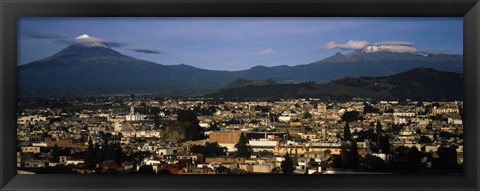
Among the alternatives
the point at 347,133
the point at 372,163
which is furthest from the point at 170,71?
the point at 372,163

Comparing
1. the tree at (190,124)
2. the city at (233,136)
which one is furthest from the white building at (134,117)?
the tree at (190,124)

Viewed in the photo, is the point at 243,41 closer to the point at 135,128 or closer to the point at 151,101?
the point at 151,101

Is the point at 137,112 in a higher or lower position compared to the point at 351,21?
lower

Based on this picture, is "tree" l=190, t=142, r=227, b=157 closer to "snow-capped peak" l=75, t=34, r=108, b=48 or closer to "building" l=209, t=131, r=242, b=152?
"building" l=209, t=131, r=242, b=152

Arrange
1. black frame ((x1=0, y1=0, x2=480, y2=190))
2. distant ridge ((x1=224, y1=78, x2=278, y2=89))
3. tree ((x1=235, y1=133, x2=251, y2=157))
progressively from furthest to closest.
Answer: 1. distant ridge ((x1=224, y1=78, x2=278, y2=89))
2. tree ((x1=235, y1=133, x2=251, y2=157))
3. black frame ((x1=0, y1=0, x2=480, y2=190))

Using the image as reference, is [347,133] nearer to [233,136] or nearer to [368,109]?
[368,109]

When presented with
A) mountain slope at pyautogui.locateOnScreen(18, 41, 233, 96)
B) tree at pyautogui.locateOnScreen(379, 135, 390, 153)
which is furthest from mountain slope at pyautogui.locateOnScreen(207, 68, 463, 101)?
tree at pyautogui.locateOnScreen(379, 135, 390, 153)
